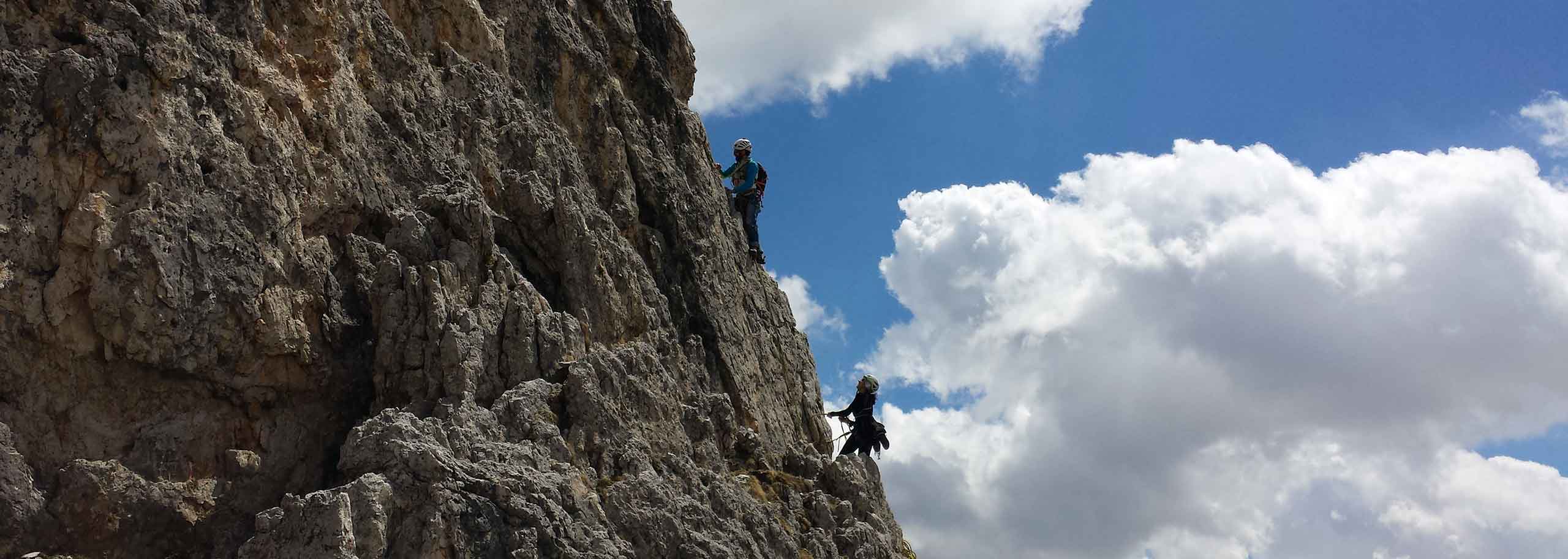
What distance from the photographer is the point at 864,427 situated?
24.9m

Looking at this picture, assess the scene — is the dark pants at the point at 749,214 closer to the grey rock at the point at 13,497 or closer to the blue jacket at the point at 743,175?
the blue jacket at the point at 743,175

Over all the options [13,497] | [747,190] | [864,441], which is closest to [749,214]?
[747,190]

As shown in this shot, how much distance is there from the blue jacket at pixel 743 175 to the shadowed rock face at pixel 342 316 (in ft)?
18.5

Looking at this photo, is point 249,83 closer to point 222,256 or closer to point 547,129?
point 222,256

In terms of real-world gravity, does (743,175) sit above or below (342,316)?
above

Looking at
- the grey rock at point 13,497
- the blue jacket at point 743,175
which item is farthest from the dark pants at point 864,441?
the grey rock at point 13,497

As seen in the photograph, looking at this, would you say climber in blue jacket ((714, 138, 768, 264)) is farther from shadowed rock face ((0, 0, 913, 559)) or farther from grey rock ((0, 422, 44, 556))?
grey rock ((0, 422, 44, 556))

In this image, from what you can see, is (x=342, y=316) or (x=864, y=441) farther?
(x=864, y=441)

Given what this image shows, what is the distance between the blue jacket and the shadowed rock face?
5630 mm

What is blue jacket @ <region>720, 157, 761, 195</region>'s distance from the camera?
26969 millimetres

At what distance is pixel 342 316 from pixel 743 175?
40.4 feet

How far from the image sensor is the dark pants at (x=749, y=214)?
87.9 feet

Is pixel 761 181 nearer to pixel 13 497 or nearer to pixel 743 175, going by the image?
pixel 743 175

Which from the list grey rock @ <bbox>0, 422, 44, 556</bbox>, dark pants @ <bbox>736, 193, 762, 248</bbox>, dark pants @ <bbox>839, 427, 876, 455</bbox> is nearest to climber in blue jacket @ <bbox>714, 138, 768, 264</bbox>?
dark pants @ <bbox>736, 193, 762, 248</bbox>
